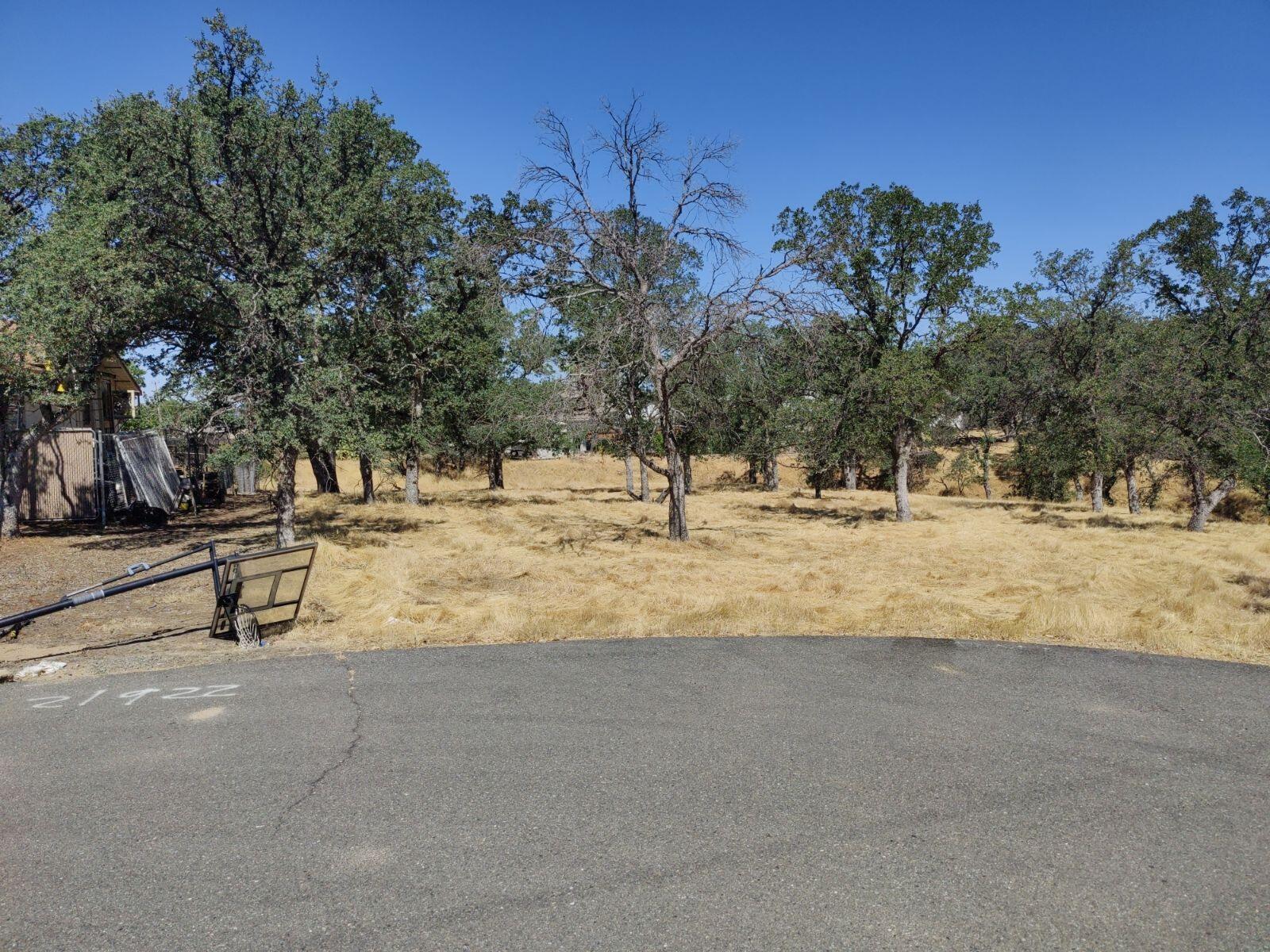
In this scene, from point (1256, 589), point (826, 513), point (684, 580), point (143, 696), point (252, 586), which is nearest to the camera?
point (143, 696)

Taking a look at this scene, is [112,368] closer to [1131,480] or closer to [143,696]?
[143,696]

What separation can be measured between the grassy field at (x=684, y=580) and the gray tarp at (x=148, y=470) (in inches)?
51.1

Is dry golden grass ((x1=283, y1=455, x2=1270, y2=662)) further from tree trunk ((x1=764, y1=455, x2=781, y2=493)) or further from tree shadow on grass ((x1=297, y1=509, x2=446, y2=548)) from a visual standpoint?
tree trunk ((x1=764, y1=455, x2=781, y2=493))

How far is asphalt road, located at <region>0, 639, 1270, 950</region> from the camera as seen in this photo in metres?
3.24

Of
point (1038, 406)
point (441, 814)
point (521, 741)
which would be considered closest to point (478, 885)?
point (441, 814)

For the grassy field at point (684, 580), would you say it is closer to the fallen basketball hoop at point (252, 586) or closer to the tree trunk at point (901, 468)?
the fallen basketball hoop at point (252, 586)

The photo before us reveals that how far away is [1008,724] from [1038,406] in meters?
25.9

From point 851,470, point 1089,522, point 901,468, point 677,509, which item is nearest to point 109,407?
point 677,509

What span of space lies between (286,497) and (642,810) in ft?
40.4

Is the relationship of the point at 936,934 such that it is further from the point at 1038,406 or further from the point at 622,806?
the point at 1038,406

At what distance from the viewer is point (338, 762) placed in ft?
16.3

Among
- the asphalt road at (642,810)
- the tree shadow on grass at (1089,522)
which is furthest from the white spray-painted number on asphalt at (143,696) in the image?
the tree shadow on grass at (1089,522)

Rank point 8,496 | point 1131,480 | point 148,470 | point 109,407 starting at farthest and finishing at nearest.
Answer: point 109,407, point 1131,480, point 148,470, point 8,496

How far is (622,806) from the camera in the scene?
14.1 ft
